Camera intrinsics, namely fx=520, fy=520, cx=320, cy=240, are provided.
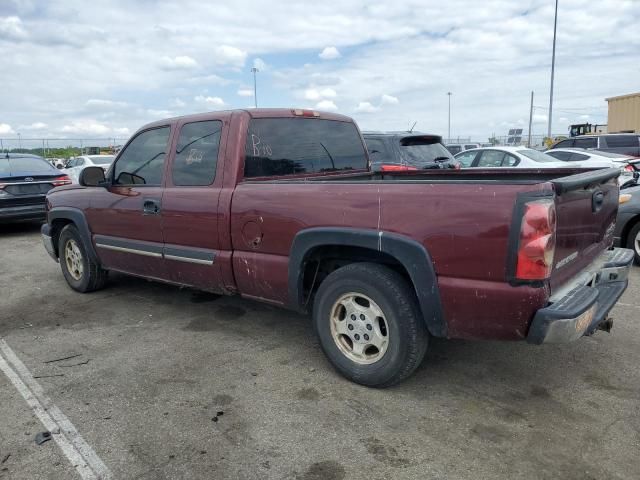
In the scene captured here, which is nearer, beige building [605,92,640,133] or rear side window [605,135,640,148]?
rear side window [605,135,640,148]

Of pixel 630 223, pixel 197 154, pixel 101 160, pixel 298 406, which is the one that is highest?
pixel 197 154

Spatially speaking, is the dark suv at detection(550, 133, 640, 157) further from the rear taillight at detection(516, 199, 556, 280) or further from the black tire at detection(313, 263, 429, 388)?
the rear taillight at detection(516, 199, 556, 280)

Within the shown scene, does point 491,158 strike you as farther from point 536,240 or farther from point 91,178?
point 536,240

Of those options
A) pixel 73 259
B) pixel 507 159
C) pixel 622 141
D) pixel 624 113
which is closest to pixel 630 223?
pixel 507 159

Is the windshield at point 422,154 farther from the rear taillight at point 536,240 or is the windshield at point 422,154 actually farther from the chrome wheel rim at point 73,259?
the rear taillight at point 536,240

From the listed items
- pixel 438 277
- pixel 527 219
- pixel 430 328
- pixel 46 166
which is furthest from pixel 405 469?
pixel 46 166

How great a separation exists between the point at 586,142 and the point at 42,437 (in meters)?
19.6

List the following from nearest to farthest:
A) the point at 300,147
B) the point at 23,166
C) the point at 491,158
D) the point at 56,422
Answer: the point at 56,422, the point at 300,147, the point at 23,166, the point at 491,158

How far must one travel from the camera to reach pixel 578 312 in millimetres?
2697

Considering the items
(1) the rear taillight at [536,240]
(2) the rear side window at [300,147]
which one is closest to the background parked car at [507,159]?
(2) the rear side window at [300,147]

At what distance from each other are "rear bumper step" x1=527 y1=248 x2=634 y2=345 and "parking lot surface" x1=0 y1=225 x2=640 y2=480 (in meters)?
0.54

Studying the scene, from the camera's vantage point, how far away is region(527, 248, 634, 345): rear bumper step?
105 inches

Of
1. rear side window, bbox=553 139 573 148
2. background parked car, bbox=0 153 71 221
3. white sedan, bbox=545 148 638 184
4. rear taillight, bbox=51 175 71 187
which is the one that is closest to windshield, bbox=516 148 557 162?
white sedan, bbox=545 148 638 184

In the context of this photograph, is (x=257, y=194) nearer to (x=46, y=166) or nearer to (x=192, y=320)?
(x=192, y=320)
